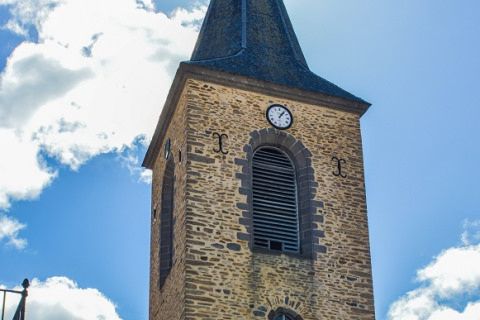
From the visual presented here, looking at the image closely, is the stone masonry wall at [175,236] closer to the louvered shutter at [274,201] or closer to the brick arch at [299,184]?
the brick arch at [299,184]

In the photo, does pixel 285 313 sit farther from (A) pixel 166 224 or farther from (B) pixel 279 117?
(B) pixel 279 117

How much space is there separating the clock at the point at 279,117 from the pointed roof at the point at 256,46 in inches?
25.7

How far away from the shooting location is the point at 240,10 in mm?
24062

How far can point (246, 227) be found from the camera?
1912 centimetres

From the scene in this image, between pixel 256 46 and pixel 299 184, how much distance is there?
14.3 feet

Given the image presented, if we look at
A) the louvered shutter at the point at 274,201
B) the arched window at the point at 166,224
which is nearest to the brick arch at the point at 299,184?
the louvered shutter at the point at 274,201

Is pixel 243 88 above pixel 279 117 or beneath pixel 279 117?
above

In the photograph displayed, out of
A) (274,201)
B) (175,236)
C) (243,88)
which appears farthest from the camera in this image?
(243,88)

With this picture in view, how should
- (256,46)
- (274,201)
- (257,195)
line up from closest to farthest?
(257,195) < (274,201) < (256,46)

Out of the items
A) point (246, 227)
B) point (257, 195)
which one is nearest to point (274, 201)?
point (257, 195)

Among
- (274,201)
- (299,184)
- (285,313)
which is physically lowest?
(285,313)

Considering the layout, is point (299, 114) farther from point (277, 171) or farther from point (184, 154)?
point (184, 154)

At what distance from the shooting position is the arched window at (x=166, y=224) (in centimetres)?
2089

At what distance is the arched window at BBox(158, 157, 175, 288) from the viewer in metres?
20.9
